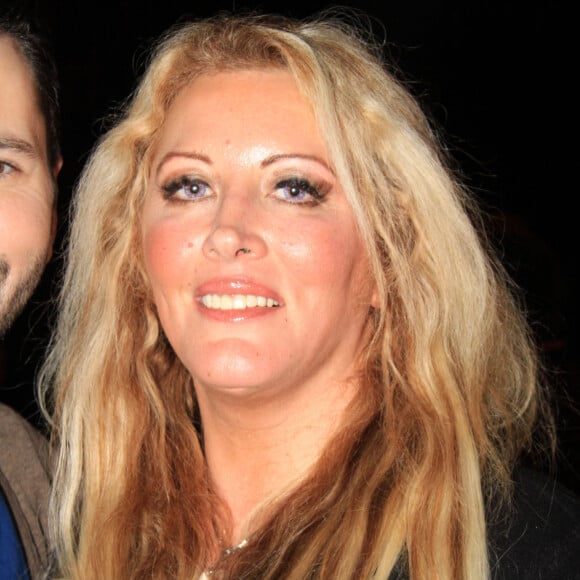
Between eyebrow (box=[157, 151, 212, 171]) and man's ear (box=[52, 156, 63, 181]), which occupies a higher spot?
eyebrow (box=[157, 151, 212, 171])

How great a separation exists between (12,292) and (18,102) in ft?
1.66

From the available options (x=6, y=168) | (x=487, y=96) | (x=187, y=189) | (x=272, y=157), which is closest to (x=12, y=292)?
(x=6, y=168)

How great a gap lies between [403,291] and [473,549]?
2.01ft

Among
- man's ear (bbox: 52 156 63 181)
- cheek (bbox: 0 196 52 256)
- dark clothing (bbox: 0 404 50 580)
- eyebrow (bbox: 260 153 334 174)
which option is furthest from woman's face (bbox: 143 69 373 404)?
dark clothing (bbox: 0 404 50 580)

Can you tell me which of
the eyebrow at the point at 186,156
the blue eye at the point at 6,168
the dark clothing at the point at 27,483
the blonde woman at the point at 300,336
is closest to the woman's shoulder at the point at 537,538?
the blonde woman at the point at 300,336

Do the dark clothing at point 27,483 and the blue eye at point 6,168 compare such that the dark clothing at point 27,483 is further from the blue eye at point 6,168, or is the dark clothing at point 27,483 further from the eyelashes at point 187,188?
the eyelashes at point 187,188

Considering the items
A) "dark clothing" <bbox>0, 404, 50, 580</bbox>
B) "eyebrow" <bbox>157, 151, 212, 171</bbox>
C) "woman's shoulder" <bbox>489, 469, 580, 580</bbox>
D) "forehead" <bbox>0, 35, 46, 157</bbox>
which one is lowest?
"dark clothing" <bbox>0, 404, 50, 580</bbox>

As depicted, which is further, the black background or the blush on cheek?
the black background

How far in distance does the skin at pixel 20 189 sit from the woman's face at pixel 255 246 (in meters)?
0.38

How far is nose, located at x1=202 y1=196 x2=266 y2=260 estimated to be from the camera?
1.73m

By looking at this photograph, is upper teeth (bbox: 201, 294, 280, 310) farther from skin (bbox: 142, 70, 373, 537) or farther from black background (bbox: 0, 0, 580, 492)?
black background (bbox: 0, 0, 580, 492)

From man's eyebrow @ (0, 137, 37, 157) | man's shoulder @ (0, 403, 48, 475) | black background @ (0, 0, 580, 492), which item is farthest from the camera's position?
black background @ (0, 0, 580, 492)

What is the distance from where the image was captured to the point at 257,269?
1.75 meters

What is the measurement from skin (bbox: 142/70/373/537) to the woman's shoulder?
0.48m
